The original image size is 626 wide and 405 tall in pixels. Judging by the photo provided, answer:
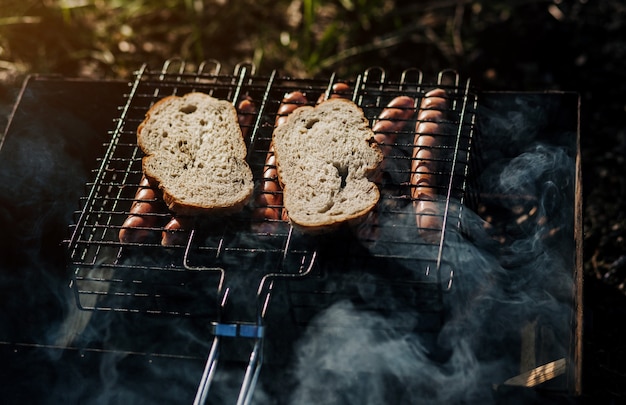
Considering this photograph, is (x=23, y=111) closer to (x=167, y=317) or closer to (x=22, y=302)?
(x=22, y=302)

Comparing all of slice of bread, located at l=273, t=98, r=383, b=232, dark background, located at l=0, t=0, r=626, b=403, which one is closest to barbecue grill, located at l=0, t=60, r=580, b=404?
slice of bread, located at l=273, t=98, r=383, b=232

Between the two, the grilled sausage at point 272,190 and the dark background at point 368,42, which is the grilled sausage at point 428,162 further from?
the dark background at point 368,42

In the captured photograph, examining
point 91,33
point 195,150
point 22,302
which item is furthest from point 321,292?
point 91,33

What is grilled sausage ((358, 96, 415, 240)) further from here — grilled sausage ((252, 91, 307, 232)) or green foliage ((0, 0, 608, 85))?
green foliage ((0, 0, 608, 85))

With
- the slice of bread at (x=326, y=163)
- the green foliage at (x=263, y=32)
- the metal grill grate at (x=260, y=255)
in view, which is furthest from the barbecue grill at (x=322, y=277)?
the green foliage at (x=263, y=32)

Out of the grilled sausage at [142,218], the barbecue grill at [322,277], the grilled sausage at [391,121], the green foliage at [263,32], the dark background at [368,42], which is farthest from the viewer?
the green foliage at [263,32]

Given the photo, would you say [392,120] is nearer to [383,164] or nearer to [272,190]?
[383,164]
